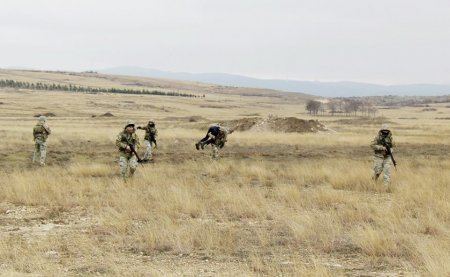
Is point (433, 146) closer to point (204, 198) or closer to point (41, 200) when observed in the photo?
point (204, 198)

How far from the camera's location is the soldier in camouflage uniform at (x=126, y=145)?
14180mm

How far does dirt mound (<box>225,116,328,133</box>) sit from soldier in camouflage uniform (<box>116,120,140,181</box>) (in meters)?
26.6

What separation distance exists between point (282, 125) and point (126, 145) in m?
28.3

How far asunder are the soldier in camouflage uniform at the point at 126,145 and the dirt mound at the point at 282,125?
87.2 feet

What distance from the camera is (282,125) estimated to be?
41594mm

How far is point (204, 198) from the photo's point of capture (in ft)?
39.9

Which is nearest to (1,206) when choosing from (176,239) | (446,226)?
(176,239)

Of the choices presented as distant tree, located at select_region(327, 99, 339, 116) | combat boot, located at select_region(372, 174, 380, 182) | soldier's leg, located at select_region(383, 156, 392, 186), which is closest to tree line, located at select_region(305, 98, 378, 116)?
distant tree, located at select_region(327, 99, 339, 116)

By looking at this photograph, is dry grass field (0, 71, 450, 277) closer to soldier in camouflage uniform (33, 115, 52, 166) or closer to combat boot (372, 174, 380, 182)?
combat boot (372, 174, 380, 182)

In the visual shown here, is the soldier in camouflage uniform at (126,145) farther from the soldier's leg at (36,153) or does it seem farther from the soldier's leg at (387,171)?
the soldier's leg at (387,171)

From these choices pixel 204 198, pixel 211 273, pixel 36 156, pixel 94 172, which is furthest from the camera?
pixel 36 156

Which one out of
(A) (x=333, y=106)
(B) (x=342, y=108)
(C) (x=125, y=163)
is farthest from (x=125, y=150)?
(B) (x=342, y=108)

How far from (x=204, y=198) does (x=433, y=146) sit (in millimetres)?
19868

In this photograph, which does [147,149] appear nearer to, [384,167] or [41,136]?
[41,136]
